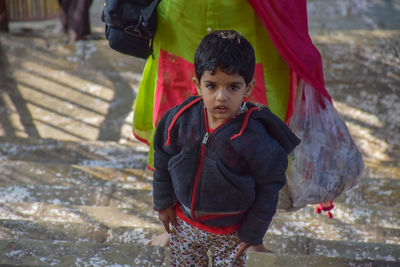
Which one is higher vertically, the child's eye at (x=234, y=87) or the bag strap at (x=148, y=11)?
the bag strap at (x=148, y=11)

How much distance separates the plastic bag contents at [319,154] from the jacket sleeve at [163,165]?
74 centimetres

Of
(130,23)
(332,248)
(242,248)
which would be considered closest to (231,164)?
(242,248)

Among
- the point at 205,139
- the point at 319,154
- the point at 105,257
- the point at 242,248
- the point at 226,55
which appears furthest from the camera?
the point at 319,154

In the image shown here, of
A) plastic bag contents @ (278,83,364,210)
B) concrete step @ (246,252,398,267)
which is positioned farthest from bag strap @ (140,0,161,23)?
concrete step @ (246,252,398,267)

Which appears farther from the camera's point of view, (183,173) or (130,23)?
(130,23)

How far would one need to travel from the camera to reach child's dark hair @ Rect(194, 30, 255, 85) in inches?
59.4

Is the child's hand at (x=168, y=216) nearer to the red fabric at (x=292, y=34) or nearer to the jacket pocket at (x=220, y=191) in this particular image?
the jacket pocket at (x=220, y=191)

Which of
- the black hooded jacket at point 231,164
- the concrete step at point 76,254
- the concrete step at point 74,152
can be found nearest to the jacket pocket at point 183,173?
the black hooded jacket at point 231,164

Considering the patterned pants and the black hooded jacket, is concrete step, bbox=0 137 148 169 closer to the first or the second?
the patterned pants

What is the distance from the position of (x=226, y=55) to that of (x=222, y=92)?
11 cm

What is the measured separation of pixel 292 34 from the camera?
215 cm

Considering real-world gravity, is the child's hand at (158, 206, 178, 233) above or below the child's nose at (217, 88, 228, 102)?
below

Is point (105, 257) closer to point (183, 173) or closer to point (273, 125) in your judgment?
point (183, 173)

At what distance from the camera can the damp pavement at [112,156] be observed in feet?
7.34
